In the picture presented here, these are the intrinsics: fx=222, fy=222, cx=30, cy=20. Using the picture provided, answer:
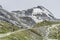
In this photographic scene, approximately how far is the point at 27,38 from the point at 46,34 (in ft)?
55.9

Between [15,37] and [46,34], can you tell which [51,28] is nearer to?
[46,34]

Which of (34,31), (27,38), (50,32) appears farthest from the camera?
(50,32)

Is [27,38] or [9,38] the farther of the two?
[27,38]

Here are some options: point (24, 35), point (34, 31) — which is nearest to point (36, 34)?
point (34, 31)

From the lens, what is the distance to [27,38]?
78562mm

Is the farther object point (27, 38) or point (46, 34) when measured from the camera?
point (46, 34)

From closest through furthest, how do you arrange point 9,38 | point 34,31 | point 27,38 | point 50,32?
point 9,38, point 27,38, point 34,31, point 50,32

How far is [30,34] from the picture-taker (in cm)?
8444

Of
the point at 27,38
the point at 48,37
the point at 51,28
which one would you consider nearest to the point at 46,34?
the point at 48,37

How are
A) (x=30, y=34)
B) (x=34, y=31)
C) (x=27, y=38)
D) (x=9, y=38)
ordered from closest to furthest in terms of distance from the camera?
(x=9, y=38), (x=27, y=38), (x=30, y=34), (x=34, y=31)

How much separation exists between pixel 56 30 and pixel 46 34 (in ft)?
37.1

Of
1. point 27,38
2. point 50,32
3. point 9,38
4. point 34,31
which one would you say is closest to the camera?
point 9,38

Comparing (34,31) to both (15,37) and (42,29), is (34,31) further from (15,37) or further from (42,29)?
(15,37)

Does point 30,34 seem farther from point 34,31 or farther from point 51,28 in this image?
point 51,28
